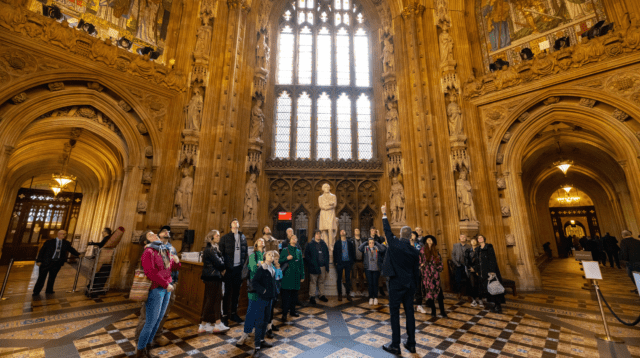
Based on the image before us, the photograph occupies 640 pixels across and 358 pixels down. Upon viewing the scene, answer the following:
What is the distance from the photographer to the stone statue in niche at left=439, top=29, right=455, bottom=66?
435 inches

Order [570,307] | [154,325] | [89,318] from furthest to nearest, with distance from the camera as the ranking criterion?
[570,307], [89,318], [154,325]

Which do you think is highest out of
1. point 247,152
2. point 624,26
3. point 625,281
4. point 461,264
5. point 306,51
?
point 306,51

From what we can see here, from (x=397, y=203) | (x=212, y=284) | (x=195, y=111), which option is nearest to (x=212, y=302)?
(x=212, y=284)

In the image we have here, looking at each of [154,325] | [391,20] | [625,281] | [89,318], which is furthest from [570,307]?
[391,20]

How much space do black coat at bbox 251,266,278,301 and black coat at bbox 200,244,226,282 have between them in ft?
3.33

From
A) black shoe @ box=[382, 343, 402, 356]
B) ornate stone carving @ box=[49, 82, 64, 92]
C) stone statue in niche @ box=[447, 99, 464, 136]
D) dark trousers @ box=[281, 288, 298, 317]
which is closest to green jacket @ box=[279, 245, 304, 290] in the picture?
dark trousers @ box=[281, 288, 298, 317]

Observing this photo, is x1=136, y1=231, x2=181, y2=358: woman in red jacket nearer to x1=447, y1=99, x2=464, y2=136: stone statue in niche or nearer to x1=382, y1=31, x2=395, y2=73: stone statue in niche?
x1=447, y1=99, x2=464, y2=136: stone statue in niche

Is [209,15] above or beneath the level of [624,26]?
above

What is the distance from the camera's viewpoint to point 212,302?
16.3 feet

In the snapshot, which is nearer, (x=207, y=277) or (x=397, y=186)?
(x=207, y=277)

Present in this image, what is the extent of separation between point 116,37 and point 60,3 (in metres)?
1.54

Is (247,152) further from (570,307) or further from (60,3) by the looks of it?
(570,307)

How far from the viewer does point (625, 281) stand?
9969mm

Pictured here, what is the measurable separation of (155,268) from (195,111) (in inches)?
315
